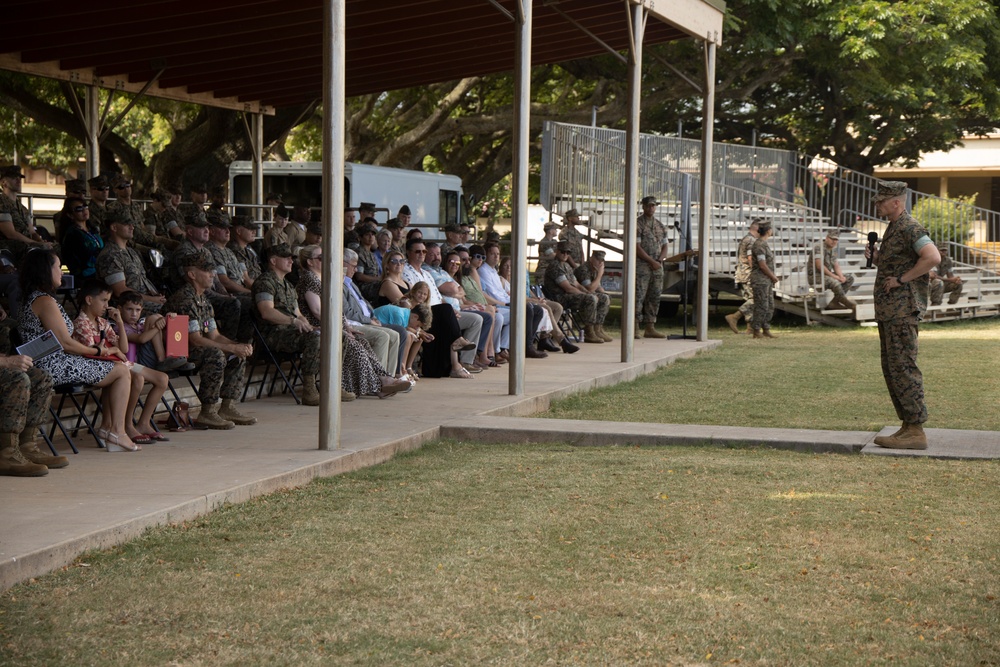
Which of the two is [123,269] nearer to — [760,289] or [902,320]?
[902,320]

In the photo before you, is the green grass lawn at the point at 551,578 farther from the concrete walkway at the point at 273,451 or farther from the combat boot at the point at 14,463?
the combat boot at the point at 14,463

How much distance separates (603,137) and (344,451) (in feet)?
45.0

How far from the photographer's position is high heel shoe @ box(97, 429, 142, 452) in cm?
805

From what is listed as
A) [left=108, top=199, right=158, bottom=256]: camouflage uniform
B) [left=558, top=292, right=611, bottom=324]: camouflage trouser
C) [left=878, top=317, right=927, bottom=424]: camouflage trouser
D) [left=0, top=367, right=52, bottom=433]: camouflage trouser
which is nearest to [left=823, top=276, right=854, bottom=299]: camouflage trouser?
[left=558, top=292, right=611, bottom=324]: camouflage trouser

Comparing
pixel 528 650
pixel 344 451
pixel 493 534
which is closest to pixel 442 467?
pixel 344 451

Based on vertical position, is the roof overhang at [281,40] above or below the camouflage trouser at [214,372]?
above

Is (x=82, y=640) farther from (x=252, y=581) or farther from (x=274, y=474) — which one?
(x=274, y=474)

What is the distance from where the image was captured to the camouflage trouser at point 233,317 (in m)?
10.4

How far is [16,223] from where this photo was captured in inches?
433

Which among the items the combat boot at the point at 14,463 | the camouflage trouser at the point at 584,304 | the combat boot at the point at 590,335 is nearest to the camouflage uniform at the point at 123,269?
the combat boot at the point at 14,463

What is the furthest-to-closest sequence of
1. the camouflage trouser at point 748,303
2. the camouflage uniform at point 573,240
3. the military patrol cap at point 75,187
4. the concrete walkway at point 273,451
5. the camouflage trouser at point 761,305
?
1. the camouflage trouser at point 748,303
2. the camouflage trouser at point 761,305
3. the camouflage uniform at point 573,240
4. the military patrol cap at point 75,187
5. the concrete walkway at point 273,451

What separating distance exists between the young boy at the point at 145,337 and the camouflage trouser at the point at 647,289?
10.2m

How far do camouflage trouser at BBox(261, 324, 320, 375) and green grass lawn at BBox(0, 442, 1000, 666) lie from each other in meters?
2.65

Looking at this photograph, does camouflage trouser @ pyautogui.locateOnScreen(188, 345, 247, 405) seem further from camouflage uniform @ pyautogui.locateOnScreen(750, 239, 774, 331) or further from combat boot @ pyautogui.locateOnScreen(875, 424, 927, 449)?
camouflage uniform @ pyautogui.locateOnScreen(750, 239, 774, 331)
